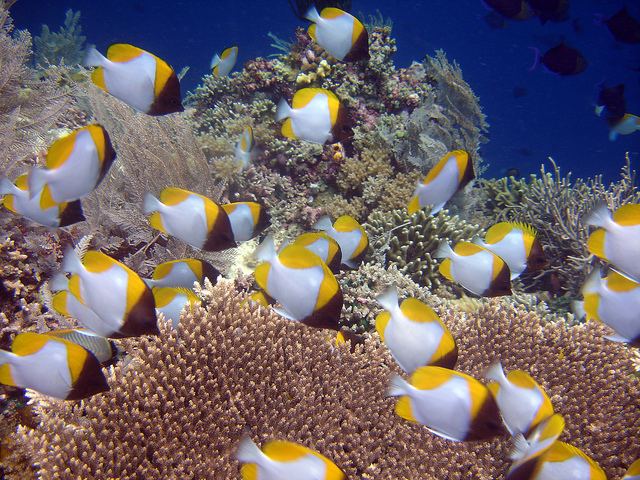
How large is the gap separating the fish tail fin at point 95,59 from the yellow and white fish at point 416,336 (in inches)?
85.0

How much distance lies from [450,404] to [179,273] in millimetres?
2363

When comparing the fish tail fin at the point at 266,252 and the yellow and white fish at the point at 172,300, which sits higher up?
the fish tail fin at the point at 266,252

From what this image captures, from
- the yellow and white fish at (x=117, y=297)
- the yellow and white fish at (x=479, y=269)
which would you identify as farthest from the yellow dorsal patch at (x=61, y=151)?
the yellow and white fish at (x=479, y=269)

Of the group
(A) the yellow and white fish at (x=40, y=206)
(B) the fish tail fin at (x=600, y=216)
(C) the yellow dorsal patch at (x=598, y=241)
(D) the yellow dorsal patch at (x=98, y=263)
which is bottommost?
(D) the yellow dorsal patch at (x=98, y=263)

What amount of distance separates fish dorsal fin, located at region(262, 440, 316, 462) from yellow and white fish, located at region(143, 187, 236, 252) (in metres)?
1.25

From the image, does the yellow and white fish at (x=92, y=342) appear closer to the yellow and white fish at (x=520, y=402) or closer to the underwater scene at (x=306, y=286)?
the underwater scene at (x=306, y=286)

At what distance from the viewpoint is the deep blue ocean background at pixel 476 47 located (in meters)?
63.1

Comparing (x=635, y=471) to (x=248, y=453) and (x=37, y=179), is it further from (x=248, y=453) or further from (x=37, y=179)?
(x=37, y=179)

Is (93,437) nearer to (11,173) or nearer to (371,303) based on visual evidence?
(371,303)

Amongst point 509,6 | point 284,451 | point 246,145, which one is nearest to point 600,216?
point 284,451

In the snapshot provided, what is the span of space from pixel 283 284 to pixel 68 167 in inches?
54.0

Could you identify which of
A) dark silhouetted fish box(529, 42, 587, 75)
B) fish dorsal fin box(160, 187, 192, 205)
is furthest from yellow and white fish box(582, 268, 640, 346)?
dark silhouetted fish box(529, 42, 587, 75)

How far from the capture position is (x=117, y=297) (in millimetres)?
1950

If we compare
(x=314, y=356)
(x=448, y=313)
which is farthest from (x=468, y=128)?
(x=314, y=356)
